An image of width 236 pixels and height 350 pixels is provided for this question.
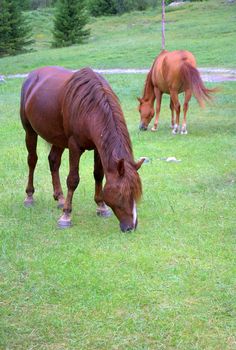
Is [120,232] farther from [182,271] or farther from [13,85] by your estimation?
[13,85]

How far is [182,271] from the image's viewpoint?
430cm

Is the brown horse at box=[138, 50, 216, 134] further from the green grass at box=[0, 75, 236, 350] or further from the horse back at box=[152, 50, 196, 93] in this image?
the green grass at box=[0, 75, 236, 350]

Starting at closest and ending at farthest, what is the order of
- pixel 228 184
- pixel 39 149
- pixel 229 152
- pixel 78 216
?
pixel 78 216, pixel 228 184, pixel 229 152, pixel 39 149

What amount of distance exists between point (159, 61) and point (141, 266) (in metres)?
7.04

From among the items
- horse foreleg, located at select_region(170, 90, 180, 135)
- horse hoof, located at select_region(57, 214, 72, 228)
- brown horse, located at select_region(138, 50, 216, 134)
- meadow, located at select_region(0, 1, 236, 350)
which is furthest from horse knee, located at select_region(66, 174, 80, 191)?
horse foreleg, located at select_region(170, 90, 180, 135)

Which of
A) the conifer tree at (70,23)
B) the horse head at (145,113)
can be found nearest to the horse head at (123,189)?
the horse head at (145,113)

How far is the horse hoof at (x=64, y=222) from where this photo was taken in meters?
5.60

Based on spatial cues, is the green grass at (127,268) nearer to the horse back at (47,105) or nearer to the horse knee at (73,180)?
the horse knee at (73,180)

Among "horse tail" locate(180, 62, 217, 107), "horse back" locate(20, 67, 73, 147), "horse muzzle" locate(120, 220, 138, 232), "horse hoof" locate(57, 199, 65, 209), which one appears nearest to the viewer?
"horse muzzle" locate(120, 220, 138, 232)

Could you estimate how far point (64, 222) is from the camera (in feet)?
18.4

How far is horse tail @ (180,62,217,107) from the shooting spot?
992 cm

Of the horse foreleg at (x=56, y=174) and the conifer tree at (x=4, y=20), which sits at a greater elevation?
the horse foreleg at (x=56, y=174)

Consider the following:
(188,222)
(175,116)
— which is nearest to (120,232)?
(188,222)

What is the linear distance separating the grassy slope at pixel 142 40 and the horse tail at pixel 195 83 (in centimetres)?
1179
